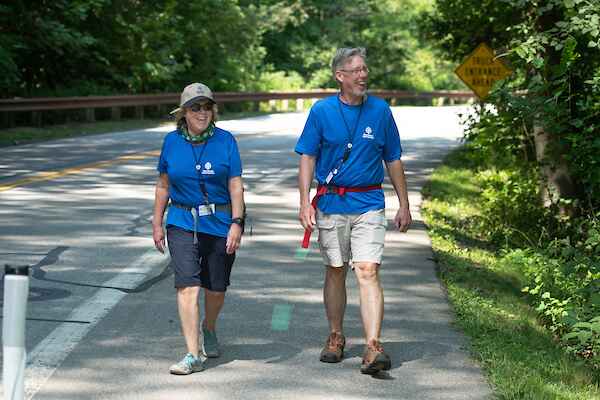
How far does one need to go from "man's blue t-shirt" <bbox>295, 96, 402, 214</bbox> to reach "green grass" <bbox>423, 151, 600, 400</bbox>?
1232 mm

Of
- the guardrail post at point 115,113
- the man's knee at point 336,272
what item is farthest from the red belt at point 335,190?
the guardrail post at point 115,113

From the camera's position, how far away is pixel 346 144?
7121 mm

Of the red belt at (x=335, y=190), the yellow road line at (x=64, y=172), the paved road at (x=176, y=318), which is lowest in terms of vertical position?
the yellow road line at (x=64, y=172)

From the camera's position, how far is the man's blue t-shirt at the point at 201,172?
698cm

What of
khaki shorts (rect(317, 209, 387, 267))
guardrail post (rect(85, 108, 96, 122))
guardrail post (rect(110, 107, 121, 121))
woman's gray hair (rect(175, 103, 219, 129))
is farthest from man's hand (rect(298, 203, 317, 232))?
guardrail post (rect(110, 107, 121, 121))

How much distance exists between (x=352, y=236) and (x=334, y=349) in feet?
2.17

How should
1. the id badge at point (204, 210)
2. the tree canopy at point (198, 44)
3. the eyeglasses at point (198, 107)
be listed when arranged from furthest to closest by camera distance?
the tree canopy at point (198, 44)
the id badge at point (204, 210)
the eyeglasses at point (198, 107)

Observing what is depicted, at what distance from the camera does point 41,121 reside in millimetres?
31328

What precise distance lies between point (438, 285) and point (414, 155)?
14900 mm

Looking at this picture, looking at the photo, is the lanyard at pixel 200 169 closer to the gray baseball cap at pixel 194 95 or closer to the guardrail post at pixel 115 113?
the gray baseball cap at pixel 194 95

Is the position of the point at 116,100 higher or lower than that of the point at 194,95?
lower

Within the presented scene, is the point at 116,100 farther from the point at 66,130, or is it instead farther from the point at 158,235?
the point at 158,235

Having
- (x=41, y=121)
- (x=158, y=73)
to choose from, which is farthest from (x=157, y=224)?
(x=158, y=73)

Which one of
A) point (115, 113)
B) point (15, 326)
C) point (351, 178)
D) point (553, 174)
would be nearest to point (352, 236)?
point (351, 178)
